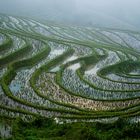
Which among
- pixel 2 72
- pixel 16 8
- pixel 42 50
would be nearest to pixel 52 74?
pixel 2 72

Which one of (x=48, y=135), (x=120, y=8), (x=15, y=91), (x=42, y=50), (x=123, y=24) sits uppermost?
(x=120, y=8)

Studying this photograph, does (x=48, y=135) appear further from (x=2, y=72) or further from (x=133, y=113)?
(x=2, y=72)

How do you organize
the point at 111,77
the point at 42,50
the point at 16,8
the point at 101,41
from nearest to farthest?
the point at 111,77 < the point at 42,50 < the point at 101,41 < the point at 16,8

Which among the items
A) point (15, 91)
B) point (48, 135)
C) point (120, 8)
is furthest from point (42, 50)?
point (120, 8)

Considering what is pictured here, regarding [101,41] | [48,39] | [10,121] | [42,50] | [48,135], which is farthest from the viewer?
[101,41]

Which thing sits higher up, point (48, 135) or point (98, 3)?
point (98, 3)

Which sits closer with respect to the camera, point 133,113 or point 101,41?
point 133,113
